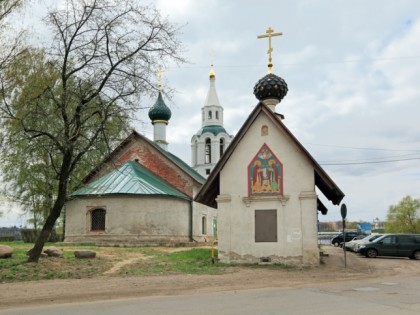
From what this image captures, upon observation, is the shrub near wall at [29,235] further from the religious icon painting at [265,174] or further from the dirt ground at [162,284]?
the religious icon painting at [265,174]

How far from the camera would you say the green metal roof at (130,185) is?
27875mm

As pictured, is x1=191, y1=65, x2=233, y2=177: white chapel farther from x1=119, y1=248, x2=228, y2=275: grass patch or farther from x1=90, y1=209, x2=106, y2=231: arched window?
x1=119, y1=248, x2=228, y2=275: grass patch

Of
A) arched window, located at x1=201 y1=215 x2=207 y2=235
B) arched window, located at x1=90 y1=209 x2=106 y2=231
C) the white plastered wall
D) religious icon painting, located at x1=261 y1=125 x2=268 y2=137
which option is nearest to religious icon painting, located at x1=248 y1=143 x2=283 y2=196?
the white plastered wall

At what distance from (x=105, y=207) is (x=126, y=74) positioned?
13937 mm

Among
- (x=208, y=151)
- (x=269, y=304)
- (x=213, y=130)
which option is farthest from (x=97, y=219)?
(x=213, y=130)

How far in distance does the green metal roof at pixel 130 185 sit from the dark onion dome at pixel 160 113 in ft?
30.8

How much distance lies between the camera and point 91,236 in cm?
2769

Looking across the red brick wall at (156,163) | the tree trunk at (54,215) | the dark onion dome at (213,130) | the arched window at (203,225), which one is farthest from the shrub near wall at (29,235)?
the tree trunk at (54,215)

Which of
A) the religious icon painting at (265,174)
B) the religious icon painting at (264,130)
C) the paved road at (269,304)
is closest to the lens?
the paved road at (269,304)

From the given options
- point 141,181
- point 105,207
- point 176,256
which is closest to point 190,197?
point 141,181

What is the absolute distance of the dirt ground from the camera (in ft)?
33.2

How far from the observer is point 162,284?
39.6ft

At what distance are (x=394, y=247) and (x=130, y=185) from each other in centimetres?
1638

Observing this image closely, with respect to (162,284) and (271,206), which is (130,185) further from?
(162,284)
